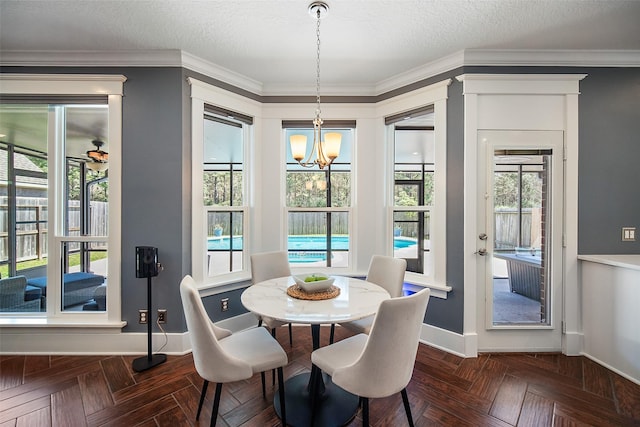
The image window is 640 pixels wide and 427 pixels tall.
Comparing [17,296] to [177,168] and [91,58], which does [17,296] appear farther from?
[91,58]

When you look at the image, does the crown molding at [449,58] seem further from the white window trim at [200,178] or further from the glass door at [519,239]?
the glass door at [519,239]

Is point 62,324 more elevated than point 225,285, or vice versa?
point 225,285

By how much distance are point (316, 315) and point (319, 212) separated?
5.69 feet

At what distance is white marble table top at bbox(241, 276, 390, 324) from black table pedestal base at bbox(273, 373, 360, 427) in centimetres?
68

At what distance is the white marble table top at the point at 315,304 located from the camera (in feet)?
4.80

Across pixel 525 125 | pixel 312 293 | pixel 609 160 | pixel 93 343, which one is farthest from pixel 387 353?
pixel 609 160

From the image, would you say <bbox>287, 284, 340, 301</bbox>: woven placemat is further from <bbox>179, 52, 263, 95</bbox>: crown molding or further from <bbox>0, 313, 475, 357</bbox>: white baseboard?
<bbox>179, 52, 263, 95</bbox>: crown molding

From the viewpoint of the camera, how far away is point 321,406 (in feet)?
5.67

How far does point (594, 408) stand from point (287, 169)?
3.12m

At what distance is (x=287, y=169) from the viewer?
3.12m

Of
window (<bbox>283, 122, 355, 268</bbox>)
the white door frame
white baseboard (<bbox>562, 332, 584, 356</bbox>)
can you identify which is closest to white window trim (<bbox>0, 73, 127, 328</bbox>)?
window (<bbox>283, 122, 355, 268</bbox>)

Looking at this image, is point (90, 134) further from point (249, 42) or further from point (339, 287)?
point (339, 287)

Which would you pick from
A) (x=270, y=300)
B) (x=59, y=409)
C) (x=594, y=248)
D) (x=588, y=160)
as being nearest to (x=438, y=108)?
(x=588, y=160)

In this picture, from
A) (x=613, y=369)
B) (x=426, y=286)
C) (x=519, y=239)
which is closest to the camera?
(x=613, y=369)
